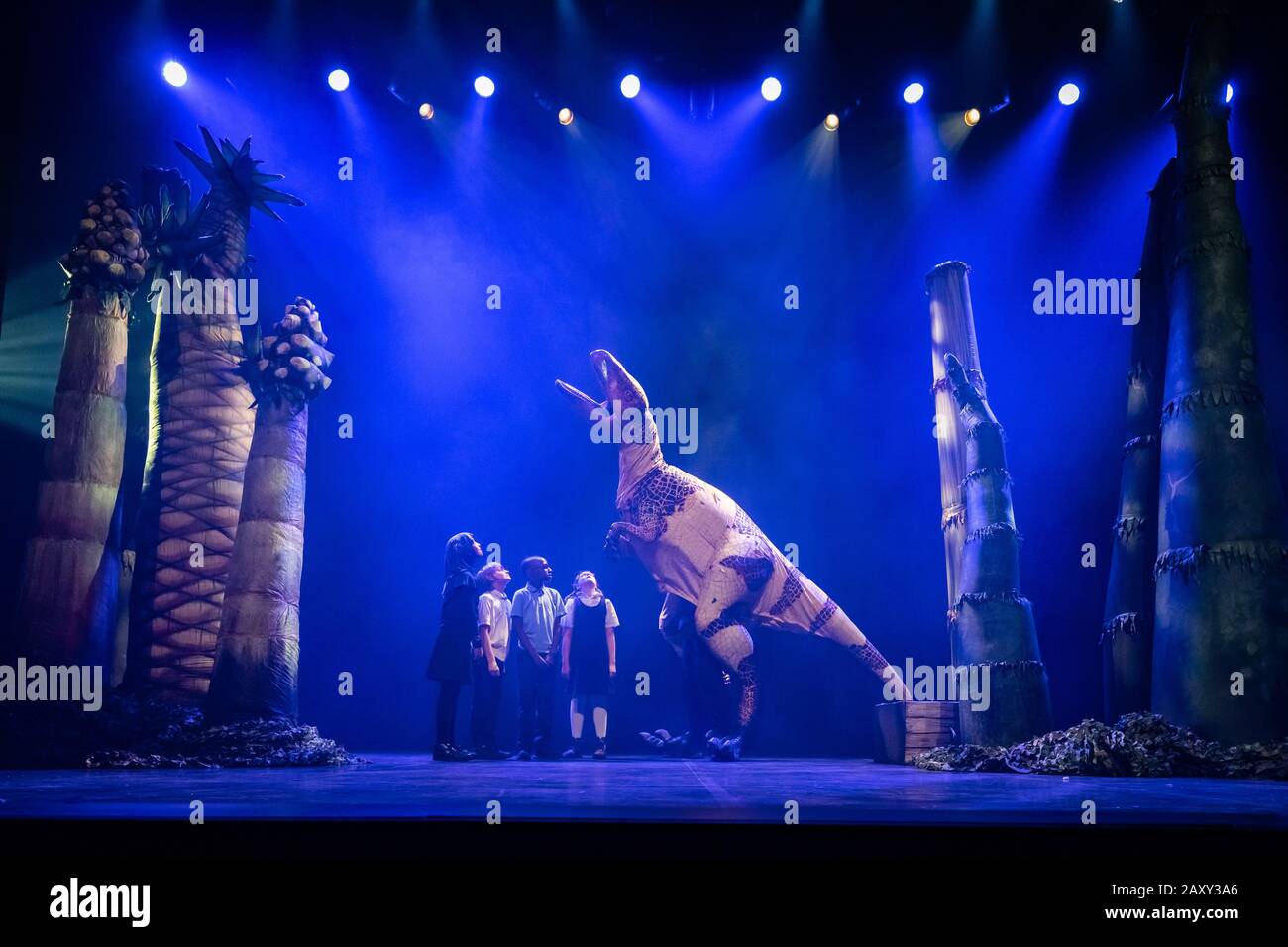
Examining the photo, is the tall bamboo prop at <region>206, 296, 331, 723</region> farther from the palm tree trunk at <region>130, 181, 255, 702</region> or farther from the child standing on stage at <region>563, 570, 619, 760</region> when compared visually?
the child standing on stage at <region>563, 570, 619, 760</region>

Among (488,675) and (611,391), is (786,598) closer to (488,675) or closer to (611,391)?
(611,391)

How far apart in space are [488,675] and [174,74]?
213 inches

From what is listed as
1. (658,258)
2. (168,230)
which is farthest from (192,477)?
(658,258)

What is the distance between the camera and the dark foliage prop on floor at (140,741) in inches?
263

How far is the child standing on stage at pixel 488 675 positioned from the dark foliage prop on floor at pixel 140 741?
901mm

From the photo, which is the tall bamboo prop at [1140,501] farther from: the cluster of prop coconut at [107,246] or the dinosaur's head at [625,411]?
the cluster of prop coconut at [107,246]

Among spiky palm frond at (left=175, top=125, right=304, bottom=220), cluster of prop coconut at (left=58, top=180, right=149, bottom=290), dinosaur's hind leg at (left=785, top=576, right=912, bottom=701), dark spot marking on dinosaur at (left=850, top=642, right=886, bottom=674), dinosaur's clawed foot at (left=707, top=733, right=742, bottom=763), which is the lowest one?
dinosaur's clawed foot at (left=707, top=733, right=742, bottom=763)

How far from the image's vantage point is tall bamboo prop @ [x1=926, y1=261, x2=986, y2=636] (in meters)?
7.73

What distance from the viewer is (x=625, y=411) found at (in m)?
8.03

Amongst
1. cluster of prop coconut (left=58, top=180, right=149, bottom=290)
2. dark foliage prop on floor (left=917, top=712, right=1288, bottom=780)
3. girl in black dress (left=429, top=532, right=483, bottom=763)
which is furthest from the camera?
cluster of prop coconut (left=58, top=180, right=149, bottom=290)

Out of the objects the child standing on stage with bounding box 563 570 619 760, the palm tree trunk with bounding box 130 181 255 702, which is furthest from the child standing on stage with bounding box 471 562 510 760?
the palm tree trunk with bounding box 130 181 255 702

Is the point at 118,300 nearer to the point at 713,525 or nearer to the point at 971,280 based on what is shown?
the point at 713,525

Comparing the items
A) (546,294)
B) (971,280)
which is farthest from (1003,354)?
(546,294)

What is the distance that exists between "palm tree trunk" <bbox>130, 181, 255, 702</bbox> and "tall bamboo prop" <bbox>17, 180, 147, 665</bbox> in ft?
0.85
